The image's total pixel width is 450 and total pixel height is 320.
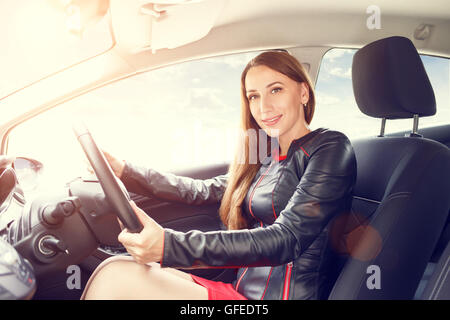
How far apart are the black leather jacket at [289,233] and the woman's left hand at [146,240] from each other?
0.02 metres

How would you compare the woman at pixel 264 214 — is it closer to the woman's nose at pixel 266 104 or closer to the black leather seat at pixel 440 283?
the woman's nose at pixel 266 104

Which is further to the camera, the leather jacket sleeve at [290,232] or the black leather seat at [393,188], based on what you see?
the black leather seat at [393,188]

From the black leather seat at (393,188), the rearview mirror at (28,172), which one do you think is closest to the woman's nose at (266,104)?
the black leather seat at (393,188)

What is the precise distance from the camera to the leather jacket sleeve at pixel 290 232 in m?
0.94

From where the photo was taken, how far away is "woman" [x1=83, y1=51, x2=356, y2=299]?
0.96 m

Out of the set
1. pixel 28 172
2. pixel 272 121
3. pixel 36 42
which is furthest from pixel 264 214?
pixel 36 42

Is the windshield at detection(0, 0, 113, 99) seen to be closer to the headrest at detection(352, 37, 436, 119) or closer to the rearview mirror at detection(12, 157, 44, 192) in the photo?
the rearview mirror at detection(12, 157, 44, 192)

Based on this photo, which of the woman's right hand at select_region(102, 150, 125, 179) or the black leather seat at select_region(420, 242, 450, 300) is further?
the woman's right hand at select_region(102, 150, 125, 179)

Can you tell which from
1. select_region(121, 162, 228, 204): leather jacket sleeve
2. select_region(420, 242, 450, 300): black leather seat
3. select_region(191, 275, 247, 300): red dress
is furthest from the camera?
select_region(121, 162, 228, 204): leather jacket sleeve

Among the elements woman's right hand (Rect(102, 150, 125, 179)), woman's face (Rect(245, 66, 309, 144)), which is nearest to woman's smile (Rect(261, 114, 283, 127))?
woman's face (Rect(245, 66, 309, 144))
